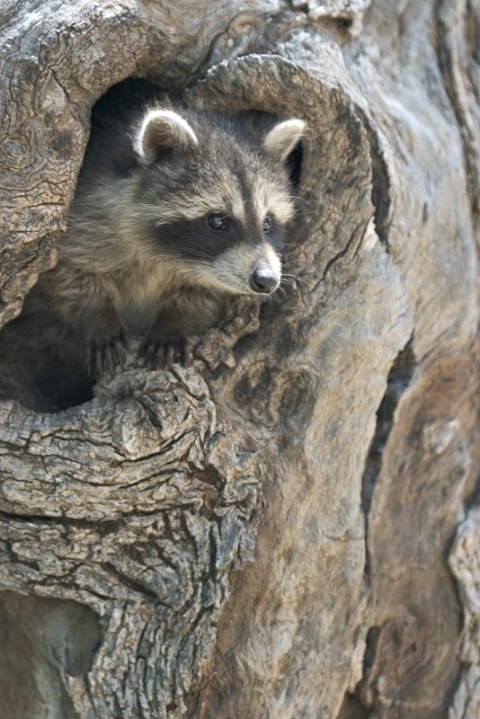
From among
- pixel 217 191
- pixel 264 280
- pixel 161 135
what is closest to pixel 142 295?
pixel 217 191

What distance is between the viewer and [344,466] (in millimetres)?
4012

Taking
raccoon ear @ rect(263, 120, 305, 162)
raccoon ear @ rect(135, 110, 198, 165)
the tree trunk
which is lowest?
the tree trunk

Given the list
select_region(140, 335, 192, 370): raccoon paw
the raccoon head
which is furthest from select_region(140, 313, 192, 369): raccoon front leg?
the raccoon head

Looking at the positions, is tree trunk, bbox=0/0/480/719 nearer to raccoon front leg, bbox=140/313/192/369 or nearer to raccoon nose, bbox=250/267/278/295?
raccoon front leg, bbox=140/313/192/369

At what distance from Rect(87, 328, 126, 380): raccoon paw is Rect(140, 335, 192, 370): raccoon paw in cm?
12

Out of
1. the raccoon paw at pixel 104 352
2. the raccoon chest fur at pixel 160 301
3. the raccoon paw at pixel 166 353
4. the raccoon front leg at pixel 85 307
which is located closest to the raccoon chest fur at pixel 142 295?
the raccoon chest fur at pixel 160 301

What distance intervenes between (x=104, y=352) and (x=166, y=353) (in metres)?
0.35

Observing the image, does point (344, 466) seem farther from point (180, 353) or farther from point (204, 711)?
point (204, 711)

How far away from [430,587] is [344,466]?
0.86 m

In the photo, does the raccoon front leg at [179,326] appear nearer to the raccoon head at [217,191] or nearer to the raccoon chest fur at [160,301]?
the raccoon chest fur at [160,301]

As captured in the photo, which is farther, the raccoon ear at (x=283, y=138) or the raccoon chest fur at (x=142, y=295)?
the raccoon chest fur at (x=142, y=295)

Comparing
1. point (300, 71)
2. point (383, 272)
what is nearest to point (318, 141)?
point (300, 71)

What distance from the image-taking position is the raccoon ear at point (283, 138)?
402cm

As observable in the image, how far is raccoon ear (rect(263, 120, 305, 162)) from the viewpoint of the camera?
13.2 feet
